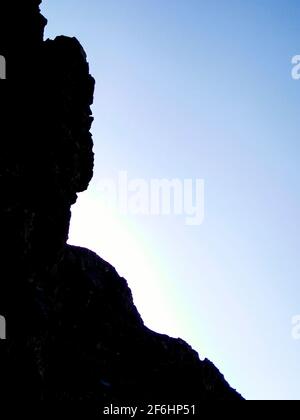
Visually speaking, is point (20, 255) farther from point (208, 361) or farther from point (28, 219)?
point (208, 361)

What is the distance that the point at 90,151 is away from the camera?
38.3 m

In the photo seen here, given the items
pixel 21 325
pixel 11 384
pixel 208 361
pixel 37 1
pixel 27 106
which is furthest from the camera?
pixel 208 361

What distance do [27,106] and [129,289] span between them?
30.4 meters

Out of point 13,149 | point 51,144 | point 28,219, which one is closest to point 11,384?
point 28,219

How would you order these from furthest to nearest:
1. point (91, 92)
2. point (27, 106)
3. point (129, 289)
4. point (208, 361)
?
1. point (129, 289)
2. point (208, 361)
3. point (91, 92)
4. point (27, 106)

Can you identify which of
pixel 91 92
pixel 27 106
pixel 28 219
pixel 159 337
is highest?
pixel 91 92

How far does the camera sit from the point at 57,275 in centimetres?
3195

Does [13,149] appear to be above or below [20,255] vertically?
above

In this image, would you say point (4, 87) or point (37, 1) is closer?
point (4, 87)

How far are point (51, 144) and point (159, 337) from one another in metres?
30.1

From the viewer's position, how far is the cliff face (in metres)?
24.3

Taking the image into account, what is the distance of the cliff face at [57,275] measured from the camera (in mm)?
24281

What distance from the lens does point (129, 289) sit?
52.1 metres
